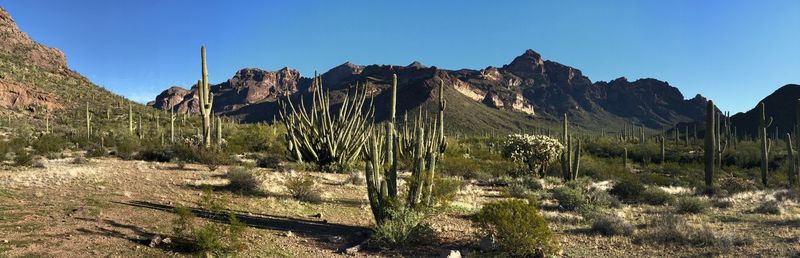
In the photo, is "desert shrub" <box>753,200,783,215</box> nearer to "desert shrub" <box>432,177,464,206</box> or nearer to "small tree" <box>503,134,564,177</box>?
"desert shrub" <box>432,177,464,206</box>

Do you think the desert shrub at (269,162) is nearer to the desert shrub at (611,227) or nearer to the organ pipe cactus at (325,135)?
the organ pipe cactus at (325,135)

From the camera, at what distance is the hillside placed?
101 m

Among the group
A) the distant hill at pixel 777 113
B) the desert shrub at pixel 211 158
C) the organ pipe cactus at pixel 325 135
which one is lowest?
the desert shrub at pixel 211 158

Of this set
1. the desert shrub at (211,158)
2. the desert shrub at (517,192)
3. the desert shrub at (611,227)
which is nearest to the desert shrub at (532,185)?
the desert shrub at (517,192)

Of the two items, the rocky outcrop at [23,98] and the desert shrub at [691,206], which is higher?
the rocky outcrop at [23,98]

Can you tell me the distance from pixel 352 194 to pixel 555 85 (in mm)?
171420

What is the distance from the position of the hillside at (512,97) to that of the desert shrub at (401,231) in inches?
2920

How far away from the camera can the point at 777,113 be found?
68062 millimetres

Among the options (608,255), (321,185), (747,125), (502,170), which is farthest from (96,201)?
(747,125)

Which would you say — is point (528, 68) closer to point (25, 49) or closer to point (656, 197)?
point (25, 49)

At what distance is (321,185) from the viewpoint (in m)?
14.3

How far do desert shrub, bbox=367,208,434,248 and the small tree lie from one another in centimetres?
1555

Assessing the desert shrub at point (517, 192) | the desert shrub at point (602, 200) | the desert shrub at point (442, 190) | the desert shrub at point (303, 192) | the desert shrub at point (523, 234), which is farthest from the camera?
A: the desert shrub at point (517, 192)

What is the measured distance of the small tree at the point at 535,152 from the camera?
23.4m
